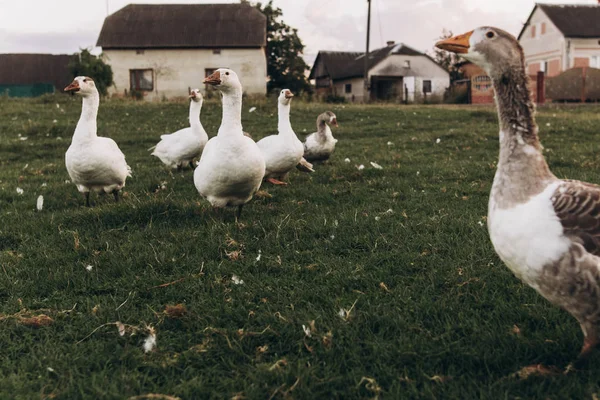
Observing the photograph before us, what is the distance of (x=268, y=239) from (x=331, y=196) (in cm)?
226

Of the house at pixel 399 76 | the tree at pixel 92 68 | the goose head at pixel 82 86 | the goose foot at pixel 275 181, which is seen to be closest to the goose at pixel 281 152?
the goose foot at pixel 275 181

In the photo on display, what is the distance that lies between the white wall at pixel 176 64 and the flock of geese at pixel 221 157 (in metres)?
29.0

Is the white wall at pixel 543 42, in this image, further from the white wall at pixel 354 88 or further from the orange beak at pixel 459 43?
the orange beak at pixel 459 43

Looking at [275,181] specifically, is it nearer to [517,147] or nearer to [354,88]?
[517,147]

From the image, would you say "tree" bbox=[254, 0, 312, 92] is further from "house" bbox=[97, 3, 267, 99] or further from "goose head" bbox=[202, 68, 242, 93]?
"goose head" bbox=[202, 68, 242, 93]

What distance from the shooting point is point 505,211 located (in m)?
2.72

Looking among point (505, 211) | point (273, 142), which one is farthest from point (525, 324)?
point (273, 142)

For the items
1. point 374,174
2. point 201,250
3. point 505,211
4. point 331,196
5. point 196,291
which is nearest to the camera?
point 505,211

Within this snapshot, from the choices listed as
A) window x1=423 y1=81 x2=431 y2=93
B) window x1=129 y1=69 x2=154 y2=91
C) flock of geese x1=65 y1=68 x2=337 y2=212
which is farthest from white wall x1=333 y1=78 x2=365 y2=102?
flock of geese x1=65 y1=68 x2=337 y2=212

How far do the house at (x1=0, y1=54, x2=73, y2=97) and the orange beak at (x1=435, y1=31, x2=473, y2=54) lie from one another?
52.2m

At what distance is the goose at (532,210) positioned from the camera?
2.54 m

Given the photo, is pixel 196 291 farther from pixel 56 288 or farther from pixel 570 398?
pixel 570 398

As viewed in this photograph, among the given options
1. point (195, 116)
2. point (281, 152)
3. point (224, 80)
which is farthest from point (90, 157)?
point (195, 116)

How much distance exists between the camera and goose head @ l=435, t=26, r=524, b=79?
9.37 feet
